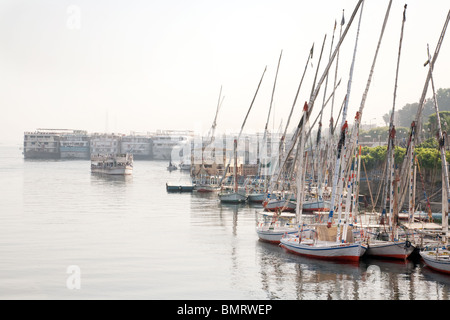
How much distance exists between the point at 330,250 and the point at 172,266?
8.89m

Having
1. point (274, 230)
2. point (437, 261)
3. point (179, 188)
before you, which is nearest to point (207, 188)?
point (179, 188)

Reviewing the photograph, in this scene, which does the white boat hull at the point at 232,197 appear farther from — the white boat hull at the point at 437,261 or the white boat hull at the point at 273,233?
the white boat hull at the point at 437,261

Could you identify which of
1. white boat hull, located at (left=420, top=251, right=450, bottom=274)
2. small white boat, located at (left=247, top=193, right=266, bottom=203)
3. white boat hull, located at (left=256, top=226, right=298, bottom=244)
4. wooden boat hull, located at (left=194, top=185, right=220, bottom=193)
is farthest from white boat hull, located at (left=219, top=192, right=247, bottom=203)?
white boat hull, located at (left=420, top=251, right=450, bottom=274)

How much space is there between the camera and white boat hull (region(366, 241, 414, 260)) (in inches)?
1399

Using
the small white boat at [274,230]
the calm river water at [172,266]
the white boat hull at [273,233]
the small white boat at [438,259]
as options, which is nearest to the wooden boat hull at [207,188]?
the calm river water at [172,266]

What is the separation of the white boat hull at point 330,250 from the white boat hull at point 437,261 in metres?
3.57

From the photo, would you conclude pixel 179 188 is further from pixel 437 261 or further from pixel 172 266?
pixel 437 261

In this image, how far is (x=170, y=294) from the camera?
29.0 meters

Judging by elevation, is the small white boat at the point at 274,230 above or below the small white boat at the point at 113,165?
below

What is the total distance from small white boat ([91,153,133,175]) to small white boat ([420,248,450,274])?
110 metres

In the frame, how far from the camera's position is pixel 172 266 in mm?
35406

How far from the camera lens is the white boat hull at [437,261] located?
32125 millimetres
